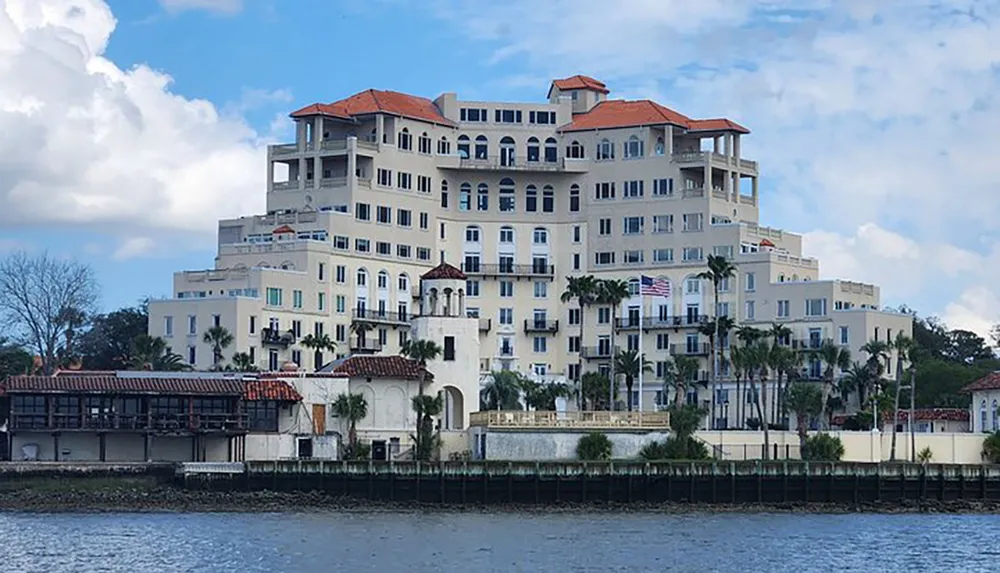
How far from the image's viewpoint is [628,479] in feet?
351

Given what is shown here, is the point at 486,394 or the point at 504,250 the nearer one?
the point at 486,394

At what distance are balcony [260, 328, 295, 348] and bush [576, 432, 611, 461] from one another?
36.8 metres

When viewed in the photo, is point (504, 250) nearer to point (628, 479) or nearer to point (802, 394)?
point (802, 394)

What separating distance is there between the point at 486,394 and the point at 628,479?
38.5m

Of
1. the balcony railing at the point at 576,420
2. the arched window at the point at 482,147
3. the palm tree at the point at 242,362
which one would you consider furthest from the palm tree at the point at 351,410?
the arched window at the point at 482,147

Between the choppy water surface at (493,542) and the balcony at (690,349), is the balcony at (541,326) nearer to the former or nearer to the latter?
the balcony at (690,349)

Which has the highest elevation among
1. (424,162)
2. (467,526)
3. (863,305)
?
(424,162)

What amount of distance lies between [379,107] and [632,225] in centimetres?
2007

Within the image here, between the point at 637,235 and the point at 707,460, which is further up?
the point at 637,235

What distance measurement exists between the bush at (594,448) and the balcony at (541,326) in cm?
4545

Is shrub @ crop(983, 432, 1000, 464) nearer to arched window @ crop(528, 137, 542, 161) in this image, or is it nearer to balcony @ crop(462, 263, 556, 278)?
balcony @ crop(462, 263, 556, 278)

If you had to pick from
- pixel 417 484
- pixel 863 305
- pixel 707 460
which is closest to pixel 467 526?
pixel 417 484

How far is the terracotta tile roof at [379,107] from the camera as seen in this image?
15900 cm

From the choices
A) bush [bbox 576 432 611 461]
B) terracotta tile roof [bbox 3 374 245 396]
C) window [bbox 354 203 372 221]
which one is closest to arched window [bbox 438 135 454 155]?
window [bbox 354 203 372 221]
